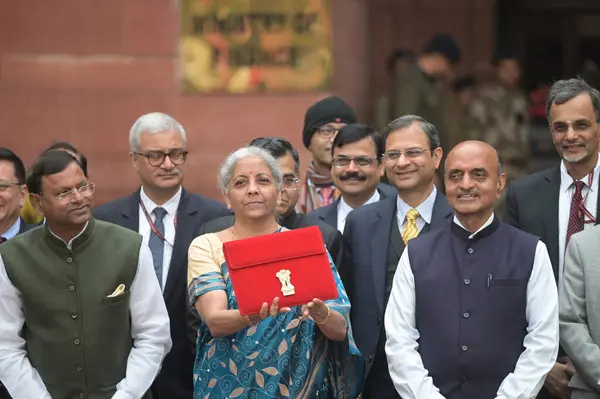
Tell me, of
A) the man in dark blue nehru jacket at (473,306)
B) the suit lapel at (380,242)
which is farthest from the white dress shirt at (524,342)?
the suit lapel at (380,242)

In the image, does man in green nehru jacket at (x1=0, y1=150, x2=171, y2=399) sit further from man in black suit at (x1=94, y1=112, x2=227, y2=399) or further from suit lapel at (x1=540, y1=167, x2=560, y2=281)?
suit lapel at (x1=540, y1=167, x2=560, y2=281)

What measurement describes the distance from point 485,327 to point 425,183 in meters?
1.02

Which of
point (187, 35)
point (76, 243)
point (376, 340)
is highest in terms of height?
point (187, 35)

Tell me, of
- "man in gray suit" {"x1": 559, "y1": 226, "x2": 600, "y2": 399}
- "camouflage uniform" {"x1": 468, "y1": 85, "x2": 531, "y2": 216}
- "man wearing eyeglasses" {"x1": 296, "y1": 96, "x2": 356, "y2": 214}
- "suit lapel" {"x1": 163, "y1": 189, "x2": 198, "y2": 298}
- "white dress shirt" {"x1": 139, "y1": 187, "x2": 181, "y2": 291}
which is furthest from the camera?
"camouflage uniform" {"x1": 468, "y1": 85, "x2": 531, "y2": 216}

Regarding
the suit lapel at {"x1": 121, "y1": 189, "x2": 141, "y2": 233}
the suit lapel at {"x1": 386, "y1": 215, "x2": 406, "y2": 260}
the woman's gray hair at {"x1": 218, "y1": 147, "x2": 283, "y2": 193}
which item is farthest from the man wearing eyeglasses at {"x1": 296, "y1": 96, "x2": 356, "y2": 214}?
the woman's gray hair at {"x1": 218, "y1": 147, "x2": 283, "y2": 193}

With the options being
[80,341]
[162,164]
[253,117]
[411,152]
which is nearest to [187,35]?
[253,117]

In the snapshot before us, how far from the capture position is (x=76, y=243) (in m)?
5.75

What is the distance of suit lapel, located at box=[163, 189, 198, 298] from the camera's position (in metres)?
6.61

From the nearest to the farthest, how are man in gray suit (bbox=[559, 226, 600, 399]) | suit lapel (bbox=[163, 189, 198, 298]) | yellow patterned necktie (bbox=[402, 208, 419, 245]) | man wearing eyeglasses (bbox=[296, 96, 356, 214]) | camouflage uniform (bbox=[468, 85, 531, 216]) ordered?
1. man in gray suit (bbox=[559, 226, 600, 399])
2. yellow patterned necktie (bbox=[402, 208, 419, 245])
3. suit lapel (bbox=[163, 189, 198, 298])
4. man wearing eyeglasses (bbox=[296, 96, 356, 214])
5. camouflage uniform (bbox=[468, 85, 531, 216])

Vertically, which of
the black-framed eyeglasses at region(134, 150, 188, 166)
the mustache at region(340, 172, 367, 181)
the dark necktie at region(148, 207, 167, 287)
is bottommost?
the dark necktie at region(148, 207, 167, 287)

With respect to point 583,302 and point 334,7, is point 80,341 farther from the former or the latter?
point 334,7

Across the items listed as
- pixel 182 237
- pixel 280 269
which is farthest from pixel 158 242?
pixel 280 269

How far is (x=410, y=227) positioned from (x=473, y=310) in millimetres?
847

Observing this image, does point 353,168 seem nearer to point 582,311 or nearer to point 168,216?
point 168,216
